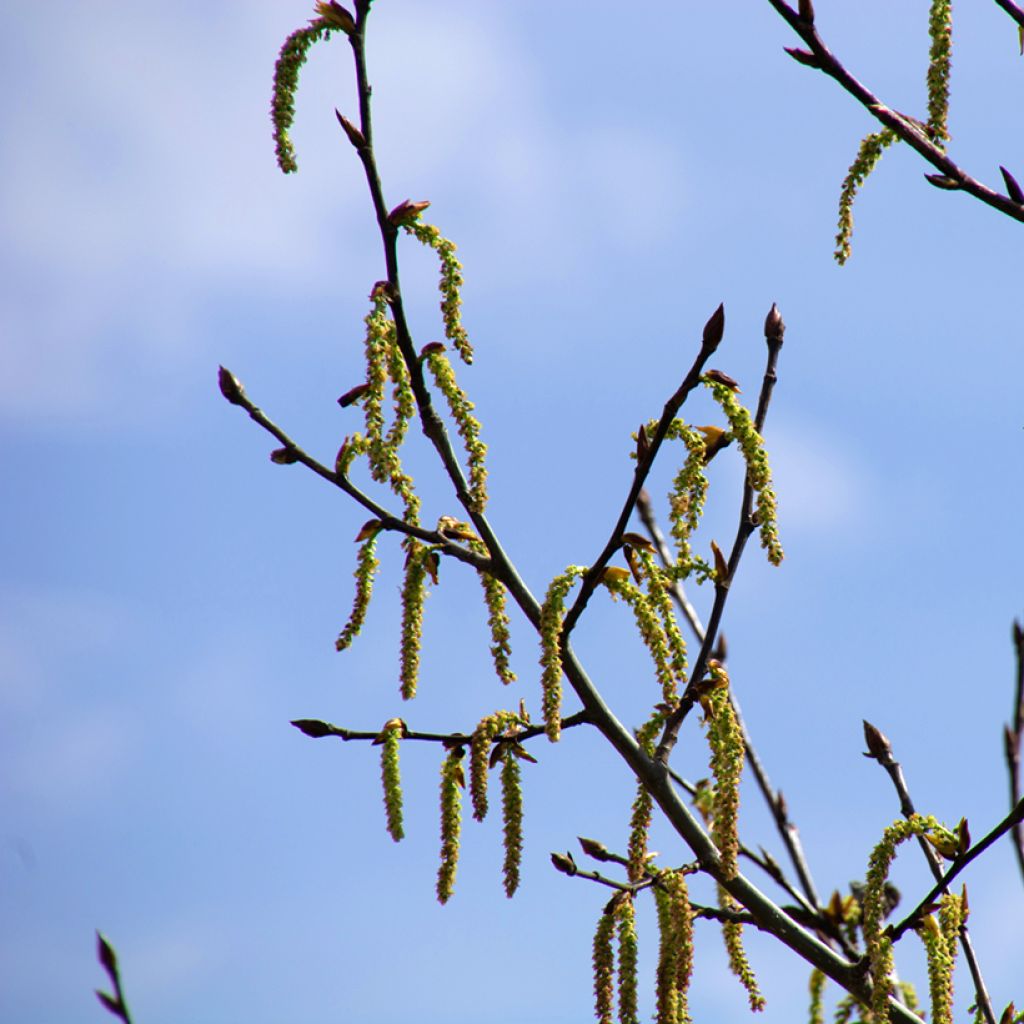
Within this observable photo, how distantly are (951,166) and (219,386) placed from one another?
218 centimetres

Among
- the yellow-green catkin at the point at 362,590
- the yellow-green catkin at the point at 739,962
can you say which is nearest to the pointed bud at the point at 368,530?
the yellow-green catkin at the point at 362,590

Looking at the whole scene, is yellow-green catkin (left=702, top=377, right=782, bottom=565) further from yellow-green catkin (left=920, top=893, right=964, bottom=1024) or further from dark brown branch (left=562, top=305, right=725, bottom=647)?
yellow-green catkin (left=920, top=893, right=964, bottom=1024)

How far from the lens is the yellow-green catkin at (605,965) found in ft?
12.0

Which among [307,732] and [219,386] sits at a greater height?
[219,386]

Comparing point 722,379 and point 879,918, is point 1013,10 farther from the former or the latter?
point 879,918

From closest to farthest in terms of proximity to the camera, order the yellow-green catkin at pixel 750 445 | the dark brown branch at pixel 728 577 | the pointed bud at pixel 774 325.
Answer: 1. the yellow-green catkin at pixel 750 445
2. the dark brown branch at pixel 728 577
3. the pointed bud at pixel 774 325

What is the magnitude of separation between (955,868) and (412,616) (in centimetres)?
162

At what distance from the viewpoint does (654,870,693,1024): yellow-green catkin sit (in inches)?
137

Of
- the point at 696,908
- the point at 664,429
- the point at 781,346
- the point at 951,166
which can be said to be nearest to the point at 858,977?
the point at 696,908

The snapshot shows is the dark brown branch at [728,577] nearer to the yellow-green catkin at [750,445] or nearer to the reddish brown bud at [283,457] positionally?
the yellow-green catkin at [750,445]

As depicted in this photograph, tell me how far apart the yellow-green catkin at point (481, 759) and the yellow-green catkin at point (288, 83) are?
1.61 metres

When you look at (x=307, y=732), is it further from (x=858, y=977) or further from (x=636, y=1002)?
(x=858, y=977)

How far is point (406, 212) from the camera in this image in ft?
11.9

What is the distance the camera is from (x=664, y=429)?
11.1ft
